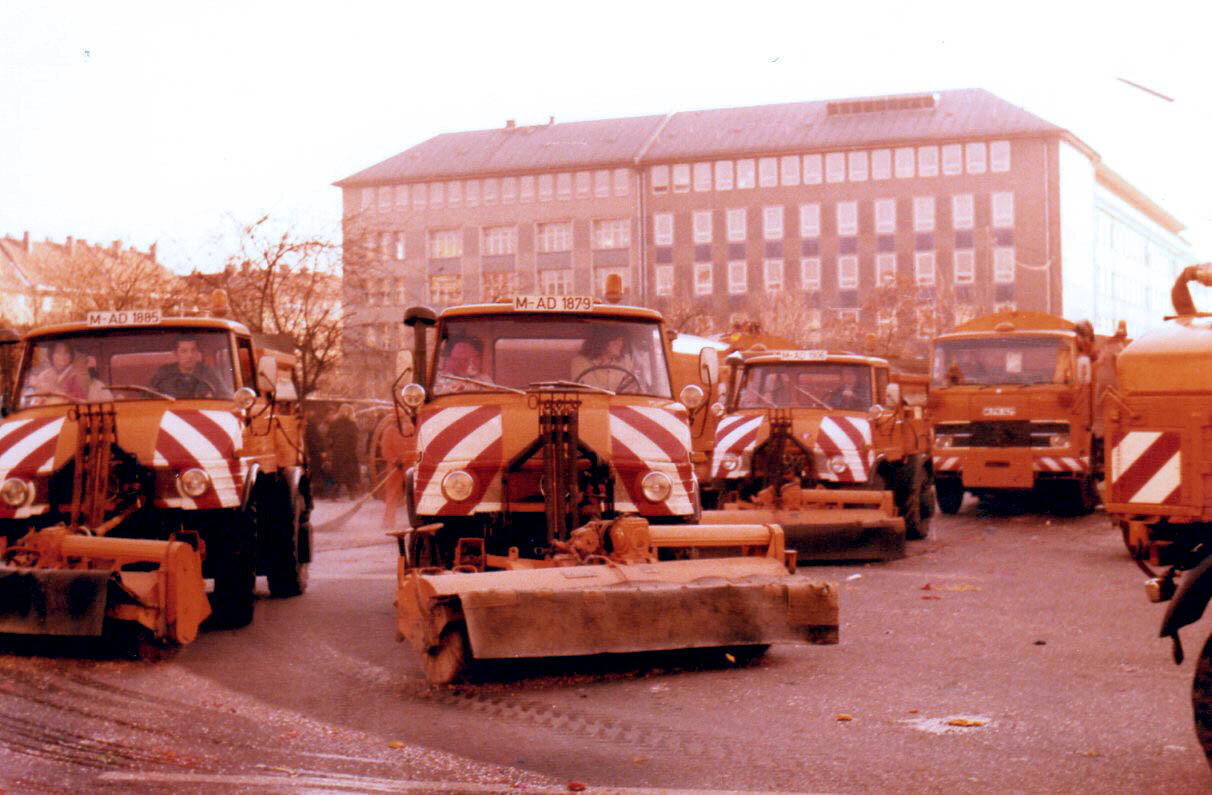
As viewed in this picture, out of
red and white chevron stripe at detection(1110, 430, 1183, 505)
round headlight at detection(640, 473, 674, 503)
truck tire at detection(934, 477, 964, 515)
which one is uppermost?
red and white chevron stripe at detection(1110, 430, 1183, 505)

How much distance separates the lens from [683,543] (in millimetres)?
9594

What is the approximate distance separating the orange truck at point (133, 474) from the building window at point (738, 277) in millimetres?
83427

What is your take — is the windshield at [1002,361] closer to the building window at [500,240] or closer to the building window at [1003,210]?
the building window at [1003,210]

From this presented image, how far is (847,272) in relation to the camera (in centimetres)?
9238

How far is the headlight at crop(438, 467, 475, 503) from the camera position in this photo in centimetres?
982

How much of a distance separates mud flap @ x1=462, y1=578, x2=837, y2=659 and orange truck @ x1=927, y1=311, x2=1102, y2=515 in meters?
13.1

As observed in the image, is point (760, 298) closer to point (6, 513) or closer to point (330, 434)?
point (330, 434)

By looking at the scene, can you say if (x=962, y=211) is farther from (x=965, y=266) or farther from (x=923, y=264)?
(x=923, y=264)

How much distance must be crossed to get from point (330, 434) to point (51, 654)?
19157 mm

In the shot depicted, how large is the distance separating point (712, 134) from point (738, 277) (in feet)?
31.4

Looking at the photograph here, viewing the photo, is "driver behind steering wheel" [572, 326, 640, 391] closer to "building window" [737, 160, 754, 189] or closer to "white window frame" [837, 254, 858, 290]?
"white window frame" [837, 254, 858, 290]

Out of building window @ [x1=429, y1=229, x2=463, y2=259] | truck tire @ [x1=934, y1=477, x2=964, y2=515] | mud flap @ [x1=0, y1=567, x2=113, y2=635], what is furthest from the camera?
building window @ [x1=429, y1=229, x2=463, y2=259]

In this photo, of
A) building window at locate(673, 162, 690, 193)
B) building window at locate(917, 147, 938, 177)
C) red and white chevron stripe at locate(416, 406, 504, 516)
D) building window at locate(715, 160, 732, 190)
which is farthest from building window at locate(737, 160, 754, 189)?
red and white chevron stripe at locate(416, 406, 504, 516)

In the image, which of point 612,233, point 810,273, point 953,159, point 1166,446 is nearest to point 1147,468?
point 1166,446
